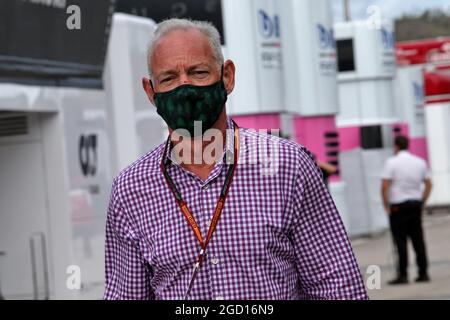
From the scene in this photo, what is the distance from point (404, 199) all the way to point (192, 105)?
37.0ft

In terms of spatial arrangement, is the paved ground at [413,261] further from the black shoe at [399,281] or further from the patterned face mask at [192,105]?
the patterned face mask at [192,105]

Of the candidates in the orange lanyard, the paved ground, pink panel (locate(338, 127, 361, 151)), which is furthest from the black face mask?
pink panel (locate(338, 127, 361, 151))

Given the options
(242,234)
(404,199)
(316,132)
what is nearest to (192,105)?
(242,234)

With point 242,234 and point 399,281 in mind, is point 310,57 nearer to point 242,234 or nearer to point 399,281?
point 399,281

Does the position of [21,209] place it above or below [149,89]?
below

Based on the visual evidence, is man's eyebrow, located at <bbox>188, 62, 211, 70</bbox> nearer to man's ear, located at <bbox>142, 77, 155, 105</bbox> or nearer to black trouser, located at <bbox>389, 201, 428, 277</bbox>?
man's ear, located at <bbox>142, 77, 155, 105</bbox>

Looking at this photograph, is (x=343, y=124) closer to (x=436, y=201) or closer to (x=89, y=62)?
(x=436, y=201)

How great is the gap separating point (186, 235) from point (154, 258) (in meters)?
0.11

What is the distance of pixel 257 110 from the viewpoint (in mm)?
14352

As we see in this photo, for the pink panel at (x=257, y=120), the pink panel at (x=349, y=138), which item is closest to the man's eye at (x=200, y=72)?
the pink panel at (x=257, y=120)

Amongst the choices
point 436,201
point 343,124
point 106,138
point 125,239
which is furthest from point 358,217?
point 125,239

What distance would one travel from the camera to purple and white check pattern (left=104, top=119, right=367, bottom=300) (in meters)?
3.10

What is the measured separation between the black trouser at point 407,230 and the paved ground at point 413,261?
23 cm

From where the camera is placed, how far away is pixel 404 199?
14.2 meters
